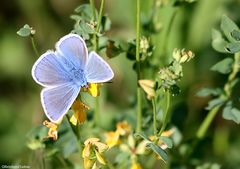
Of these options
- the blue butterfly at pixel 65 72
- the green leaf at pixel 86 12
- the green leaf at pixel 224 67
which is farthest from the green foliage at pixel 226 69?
the blue butterfly at pixel 65 72

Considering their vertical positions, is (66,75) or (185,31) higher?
(66,75)

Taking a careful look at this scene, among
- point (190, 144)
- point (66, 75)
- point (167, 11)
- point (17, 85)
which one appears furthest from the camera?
point (17, 85)

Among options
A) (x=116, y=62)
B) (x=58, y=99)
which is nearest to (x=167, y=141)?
(x=58, y=99)

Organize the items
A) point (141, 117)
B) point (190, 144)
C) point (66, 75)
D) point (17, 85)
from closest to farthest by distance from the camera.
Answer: point (66, 75), point (141, 117), point (190, 144), point (17, 85)

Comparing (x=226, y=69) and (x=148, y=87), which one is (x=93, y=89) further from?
(x=226, y=69)

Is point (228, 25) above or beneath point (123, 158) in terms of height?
above

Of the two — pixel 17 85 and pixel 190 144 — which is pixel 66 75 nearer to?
pixel 190 144

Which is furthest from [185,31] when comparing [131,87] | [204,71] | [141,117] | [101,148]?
[101,148]
